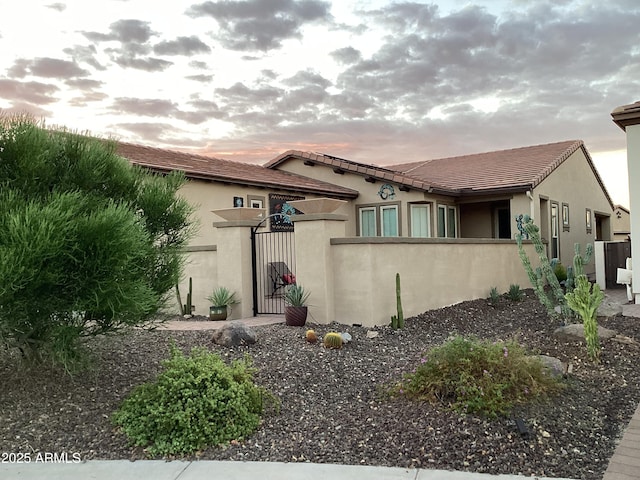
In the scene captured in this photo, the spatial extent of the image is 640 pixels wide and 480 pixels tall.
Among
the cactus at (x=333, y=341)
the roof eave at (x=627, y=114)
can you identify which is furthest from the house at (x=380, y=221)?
the roof eave at (x=627, y=114)

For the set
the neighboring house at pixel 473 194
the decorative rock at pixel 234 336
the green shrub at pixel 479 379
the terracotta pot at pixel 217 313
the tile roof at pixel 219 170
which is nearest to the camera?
the green shrub at pixel 479 379

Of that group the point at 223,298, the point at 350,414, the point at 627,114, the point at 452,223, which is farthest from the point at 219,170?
the point at 350,414

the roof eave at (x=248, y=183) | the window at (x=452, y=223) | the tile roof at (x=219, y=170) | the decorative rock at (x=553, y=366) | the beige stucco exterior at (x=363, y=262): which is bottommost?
the decorative rock at (x=553, y=366)

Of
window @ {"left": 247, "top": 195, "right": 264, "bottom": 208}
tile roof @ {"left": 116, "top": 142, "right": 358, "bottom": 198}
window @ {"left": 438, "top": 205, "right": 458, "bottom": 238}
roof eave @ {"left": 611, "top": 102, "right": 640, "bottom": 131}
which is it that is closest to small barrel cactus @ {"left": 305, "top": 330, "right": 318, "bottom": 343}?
tile roof @ {"left": 116, "top": 142, "right": 358, "bottom": 198}

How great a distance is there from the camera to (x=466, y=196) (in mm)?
19016

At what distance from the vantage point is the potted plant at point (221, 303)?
10062 mm

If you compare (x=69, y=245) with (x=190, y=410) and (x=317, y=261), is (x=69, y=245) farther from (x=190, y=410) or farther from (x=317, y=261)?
(x=317, y=261)

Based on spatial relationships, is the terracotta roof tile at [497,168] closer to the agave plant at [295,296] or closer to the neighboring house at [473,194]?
the neighboring house at [473,194]

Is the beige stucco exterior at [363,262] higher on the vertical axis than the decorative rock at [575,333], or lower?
higher

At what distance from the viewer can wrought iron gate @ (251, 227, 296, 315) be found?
10508 millimetres

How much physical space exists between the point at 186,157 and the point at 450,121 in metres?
9.38

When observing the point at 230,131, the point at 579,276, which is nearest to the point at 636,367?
the point at 579,276

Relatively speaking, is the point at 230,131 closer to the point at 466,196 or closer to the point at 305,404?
the point at 466,196

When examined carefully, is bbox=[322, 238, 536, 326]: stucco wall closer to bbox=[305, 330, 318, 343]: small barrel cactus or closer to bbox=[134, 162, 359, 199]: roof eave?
bbox=[305, 330, 318, 343]: small barrel cactus
